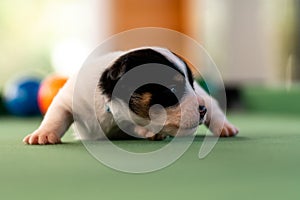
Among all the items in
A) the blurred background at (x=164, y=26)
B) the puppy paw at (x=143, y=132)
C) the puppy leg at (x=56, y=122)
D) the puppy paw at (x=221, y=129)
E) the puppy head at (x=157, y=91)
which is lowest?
the blurred background at (x=164, y=26)

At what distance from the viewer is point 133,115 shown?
2.17 meters

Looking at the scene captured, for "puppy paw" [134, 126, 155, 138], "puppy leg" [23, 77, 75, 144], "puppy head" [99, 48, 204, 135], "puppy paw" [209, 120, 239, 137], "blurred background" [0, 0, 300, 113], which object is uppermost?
"puppy head" [99, 48, 204, 135]

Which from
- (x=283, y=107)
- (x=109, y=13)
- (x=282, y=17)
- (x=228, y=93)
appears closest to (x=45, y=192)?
(x=283, y=107)

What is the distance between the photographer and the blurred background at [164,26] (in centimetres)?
809

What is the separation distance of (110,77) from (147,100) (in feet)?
0.55

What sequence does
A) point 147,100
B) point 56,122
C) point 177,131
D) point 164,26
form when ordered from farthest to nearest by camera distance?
point 164,26 < point 56,122 < point 177,131 < point 147,100

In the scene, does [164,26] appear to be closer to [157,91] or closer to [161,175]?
[157,91]

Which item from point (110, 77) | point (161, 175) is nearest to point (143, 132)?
point (110, 77)

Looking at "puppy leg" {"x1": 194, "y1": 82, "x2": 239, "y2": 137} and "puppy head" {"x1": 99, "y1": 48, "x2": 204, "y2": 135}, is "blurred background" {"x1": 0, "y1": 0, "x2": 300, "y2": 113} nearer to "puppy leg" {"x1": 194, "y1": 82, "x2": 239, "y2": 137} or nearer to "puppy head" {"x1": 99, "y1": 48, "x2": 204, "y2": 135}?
"puppy leg" {"x1": 194, "y1": 82, "x2": 239, "y2": 137}

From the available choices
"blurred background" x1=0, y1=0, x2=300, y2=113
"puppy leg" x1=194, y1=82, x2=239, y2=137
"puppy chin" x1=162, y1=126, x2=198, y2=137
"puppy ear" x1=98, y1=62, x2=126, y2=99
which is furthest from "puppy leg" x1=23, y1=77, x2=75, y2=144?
"blurred background" x1=0, y1=0, x2=300, y2=113

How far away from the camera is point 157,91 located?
2102mm

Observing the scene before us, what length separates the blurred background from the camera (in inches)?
319

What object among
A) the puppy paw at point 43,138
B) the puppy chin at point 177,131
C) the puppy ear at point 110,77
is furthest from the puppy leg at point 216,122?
the puppy paw at point 43,138

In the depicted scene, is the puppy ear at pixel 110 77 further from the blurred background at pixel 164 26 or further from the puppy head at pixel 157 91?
the blurred background at pixel 164 26
